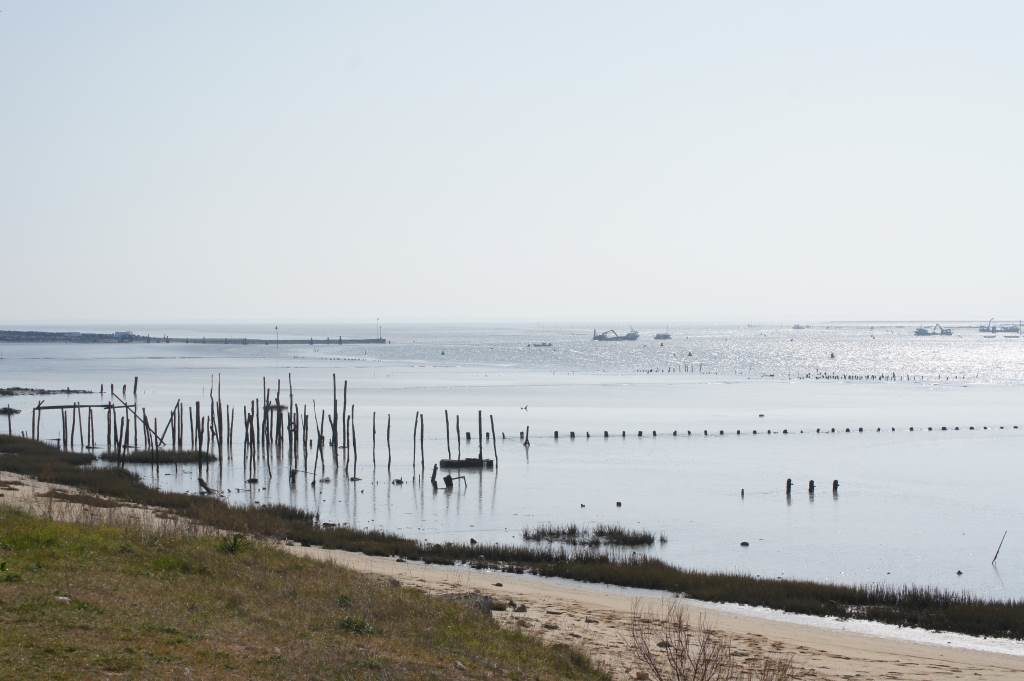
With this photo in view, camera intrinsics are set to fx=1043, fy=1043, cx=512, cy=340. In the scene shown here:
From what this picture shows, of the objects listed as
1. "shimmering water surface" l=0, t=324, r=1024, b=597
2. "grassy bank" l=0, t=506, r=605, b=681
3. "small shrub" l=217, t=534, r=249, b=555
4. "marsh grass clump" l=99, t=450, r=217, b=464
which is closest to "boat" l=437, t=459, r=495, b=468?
"shimmering water surface" l=0, t=324, r=1024, b=597

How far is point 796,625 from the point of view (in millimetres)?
19984

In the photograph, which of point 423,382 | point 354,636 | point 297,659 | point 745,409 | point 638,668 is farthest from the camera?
point 423,382

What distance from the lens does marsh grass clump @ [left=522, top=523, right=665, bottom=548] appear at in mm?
29531

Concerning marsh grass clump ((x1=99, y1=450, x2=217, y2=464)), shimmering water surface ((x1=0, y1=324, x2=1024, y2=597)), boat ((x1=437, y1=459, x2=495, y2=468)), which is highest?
marsh grass clump ((x1=99, y1=450, x2=217, y2=464))

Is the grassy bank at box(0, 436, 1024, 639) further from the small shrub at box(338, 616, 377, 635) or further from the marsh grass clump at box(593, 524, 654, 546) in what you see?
the small shrub at box(338, 616, 377, 635)

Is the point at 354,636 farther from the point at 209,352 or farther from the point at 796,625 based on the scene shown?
the point at 209,352

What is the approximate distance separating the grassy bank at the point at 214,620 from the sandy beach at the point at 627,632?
74.2 inches

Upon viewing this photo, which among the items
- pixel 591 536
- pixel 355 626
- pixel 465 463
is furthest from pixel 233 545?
pixel 465 463

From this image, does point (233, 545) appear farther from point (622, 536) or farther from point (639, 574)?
point (622, 536)

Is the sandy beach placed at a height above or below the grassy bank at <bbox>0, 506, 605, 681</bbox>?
below

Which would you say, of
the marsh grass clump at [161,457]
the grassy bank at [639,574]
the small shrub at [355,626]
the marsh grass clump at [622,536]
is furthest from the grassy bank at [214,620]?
the marsh grass clump at [161,457]

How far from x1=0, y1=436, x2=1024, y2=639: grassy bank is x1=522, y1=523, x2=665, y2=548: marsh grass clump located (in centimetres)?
122

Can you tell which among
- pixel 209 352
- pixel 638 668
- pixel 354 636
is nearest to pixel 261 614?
pixel 354 636

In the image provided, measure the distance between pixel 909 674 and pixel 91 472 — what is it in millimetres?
29710
